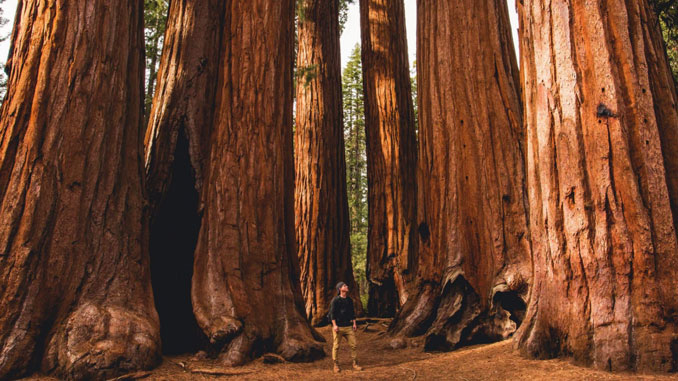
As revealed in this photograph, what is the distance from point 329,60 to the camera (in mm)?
11664

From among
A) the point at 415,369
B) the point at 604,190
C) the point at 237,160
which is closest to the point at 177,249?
the point at 237,160

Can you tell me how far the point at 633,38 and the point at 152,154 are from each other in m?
5.22

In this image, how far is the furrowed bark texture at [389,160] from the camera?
34.0ft

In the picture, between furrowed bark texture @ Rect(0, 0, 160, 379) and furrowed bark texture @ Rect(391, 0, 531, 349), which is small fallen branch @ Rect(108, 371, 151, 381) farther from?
furrowed bark texture @ Rect(391, 0, 531, 349)

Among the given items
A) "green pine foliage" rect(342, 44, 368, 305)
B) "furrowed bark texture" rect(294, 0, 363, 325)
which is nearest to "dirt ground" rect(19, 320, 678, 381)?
"furrowed bark texture" rect(294, 0, 363, 325)

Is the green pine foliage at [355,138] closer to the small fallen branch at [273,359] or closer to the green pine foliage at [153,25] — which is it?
the green pine foliage at [153,25]

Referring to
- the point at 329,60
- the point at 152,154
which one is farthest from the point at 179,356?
the point at 329,60

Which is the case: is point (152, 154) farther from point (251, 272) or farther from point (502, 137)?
point (502, 137)

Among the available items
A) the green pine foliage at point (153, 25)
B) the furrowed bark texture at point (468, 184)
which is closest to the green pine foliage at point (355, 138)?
the green pine foliage at point (153, 25)

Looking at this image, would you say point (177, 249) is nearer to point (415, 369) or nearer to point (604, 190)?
point (415, 369)

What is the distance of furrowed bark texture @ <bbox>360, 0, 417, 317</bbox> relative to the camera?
10.4 m

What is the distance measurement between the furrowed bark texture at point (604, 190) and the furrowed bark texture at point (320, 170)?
19.7 ft

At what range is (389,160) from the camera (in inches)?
428

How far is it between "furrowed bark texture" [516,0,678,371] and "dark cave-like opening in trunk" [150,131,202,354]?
13.1ft
